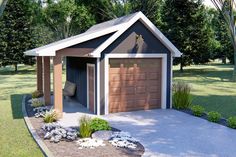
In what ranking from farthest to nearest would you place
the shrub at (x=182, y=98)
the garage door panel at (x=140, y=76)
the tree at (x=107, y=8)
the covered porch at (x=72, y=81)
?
1. the tree at (x=107, y=8)
2. the shrub at (x=182, y=98)
3. the garage door panel at (x=140, y=76)
4. the covered porch at (x=72, y=81)

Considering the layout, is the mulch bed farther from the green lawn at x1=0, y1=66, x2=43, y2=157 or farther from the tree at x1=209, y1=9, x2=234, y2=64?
the tree at x1=209, y1=9, x2=234, y2=64

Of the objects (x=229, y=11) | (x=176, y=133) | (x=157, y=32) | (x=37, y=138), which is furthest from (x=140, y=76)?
(x=229, y=11)

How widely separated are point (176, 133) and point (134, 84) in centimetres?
A: 456

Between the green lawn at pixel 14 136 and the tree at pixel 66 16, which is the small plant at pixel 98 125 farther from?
the tree at pixel 66 16

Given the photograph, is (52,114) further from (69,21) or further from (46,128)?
(69,21)

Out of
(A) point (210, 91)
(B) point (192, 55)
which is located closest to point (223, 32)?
(B) point (192, 55)

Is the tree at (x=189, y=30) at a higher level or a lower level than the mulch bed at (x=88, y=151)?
higher

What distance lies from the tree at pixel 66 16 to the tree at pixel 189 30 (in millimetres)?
12450

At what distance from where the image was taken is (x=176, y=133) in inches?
402

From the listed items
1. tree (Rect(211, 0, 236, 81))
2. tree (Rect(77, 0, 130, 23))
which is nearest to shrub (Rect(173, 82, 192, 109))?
tree (Rect(211, 0, 236, 81))

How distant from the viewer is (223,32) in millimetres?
47062

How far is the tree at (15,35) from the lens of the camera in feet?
116

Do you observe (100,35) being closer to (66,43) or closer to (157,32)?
(66,43)

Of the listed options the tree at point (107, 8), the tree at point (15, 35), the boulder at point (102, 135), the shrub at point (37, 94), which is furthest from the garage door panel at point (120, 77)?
the tree at point (15, 35)
